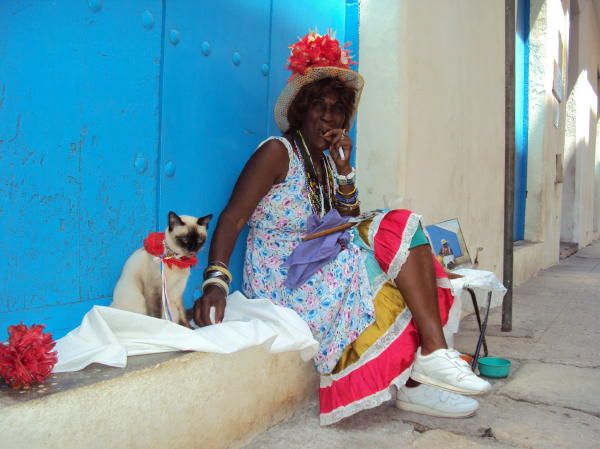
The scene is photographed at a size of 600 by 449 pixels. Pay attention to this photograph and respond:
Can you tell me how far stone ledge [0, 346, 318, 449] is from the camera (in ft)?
4.07

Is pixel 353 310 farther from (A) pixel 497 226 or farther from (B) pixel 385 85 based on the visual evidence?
(A) pixel 497 226

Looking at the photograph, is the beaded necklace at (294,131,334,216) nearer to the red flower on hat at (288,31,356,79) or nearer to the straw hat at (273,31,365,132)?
the straw hat at (273,31,365,132)

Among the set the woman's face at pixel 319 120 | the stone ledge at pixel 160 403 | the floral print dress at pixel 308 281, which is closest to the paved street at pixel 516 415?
the stone ledge at pixel 160 403

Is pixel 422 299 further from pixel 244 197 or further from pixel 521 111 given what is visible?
pixel 521 111

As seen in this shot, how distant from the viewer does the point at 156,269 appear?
176 centimetres

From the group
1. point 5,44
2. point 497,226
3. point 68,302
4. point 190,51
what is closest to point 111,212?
point 68,302

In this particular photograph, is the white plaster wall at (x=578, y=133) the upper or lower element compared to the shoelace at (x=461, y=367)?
upper

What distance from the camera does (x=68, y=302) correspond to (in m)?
1.72

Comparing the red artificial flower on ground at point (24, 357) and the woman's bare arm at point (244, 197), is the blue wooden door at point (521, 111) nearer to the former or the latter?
the woman's bare arm at point (244, 197)

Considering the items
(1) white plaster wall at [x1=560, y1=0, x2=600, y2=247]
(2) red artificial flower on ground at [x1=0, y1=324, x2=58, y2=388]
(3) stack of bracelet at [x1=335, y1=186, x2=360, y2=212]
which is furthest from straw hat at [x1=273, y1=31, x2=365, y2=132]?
(1) white plaster wall at [x1=560, y1=0, x2=600, y2=247]

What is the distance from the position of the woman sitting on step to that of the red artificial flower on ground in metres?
0.63

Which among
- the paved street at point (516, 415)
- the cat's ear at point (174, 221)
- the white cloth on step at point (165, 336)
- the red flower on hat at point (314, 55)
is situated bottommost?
the paved street at point (516, 415)

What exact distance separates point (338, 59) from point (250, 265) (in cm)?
103

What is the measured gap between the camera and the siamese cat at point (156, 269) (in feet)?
5.72
